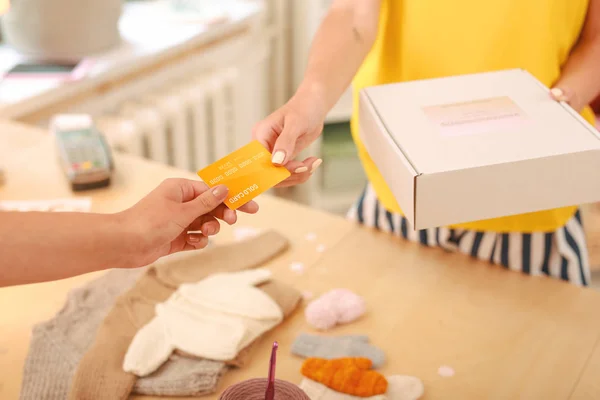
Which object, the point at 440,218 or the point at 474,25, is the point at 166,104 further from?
the point at 440,218

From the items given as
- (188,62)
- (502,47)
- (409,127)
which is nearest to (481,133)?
(409,127)

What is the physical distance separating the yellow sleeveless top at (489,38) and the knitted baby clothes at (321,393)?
1.13 feet

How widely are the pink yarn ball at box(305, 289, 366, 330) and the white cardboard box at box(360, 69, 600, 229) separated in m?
0.19

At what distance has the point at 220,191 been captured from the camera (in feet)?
2.23

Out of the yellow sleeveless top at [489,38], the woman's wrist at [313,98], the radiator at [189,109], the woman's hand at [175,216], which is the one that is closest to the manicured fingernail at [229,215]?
the woman's hand at [175,216]

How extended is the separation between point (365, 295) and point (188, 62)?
1.22 m

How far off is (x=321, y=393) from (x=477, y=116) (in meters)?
0.38

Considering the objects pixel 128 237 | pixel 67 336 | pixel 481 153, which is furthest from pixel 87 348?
pixel 481 153

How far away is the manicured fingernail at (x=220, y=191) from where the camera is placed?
0.68m

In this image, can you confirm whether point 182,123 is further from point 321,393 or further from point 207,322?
point 321,393

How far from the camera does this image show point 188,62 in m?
1.91

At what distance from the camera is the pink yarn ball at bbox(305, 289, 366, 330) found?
849 millimetres

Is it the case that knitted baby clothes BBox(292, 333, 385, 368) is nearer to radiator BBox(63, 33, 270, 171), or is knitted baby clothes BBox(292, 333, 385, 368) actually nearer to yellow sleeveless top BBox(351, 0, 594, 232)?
yellow sleeveless top BBox(351, 0, 594, 232)

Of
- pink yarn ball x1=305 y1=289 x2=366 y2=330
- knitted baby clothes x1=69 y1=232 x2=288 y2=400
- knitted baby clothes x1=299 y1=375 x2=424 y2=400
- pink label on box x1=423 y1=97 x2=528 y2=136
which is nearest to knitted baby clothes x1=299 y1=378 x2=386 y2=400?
knitted baby clothes x1=299 y1=375 x2=424 y2=400
